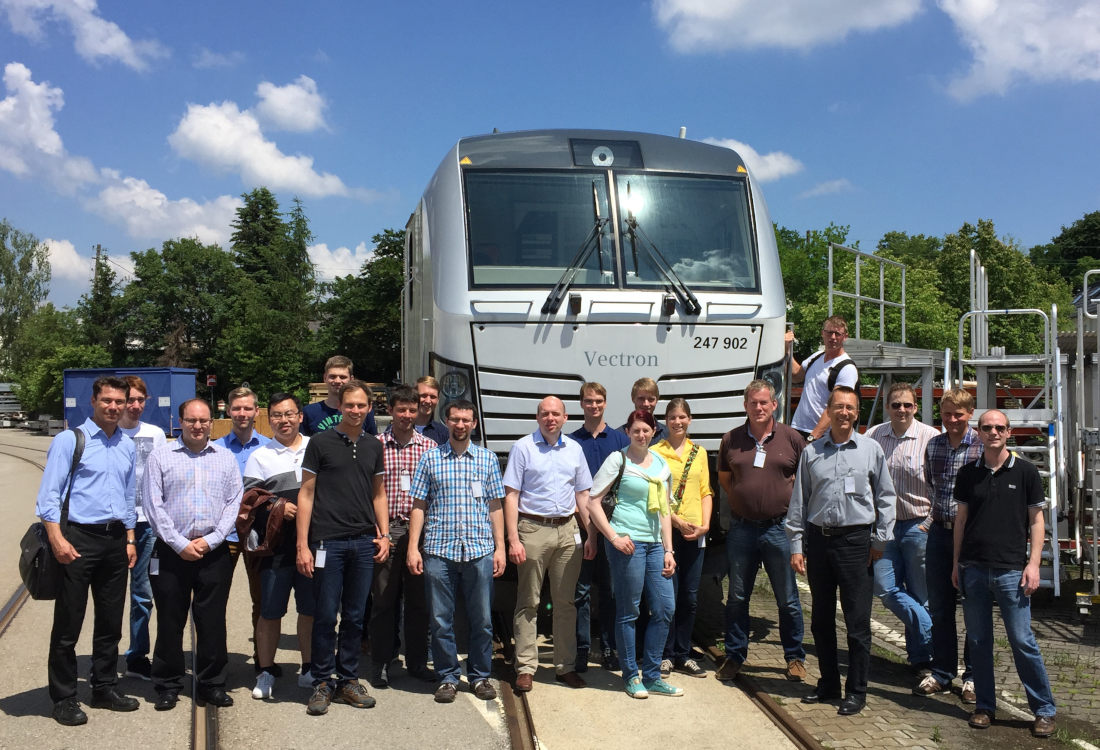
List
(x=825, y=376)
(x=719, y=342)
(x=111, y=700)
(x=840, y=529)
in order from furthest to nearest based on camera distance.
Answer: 1. (x=825, y=376)
2. (x=719, y=342)
3. (x=840, y=529)
4. (x=111, y=700)

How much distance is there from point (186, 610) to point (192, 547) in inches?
18.0

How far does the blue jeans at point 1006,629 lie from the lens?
5246 millimetres

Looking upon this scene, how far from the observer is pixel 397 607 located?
6.11m

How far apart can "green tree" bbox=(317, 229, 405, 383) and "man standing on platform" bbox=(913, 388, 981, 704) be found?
149 ft

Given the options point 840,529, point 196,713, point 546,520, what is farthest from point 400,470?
point 840,529

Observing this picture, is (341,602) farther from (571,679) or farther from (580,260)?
(580,260)

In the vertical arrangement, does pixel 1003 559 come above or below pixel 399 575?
above

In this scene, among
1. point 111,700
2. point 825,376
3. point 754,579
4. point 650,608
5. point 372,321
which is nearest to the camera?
point 111,700

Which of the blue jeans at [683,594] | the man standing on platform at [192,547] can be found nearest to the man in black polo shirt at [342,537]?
the man standing on platform at [192,547]

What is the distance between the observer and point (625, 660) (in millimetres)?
5859

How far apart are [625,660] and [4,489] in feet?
54.2

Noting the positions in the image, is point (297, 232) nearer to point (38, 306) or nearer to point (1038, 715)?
point (38, 306)

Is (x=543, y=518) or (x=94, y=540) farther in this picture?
(x=543, y=518)

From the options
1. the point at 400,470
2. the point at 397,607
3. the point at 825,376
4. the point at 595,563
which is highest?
the point at 825,376
